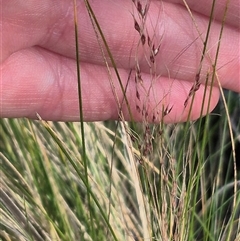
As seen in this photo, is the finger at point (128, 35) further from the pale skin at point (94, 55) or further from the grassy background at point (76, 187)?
the grassy background at point (76, 187)

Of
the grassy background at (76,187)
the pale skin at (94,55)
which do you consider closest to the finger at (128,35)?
the pale skin at (94,55)

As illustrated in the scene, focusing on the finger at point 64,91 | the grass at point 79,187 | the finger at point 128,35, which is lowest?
the grass at point 79,187

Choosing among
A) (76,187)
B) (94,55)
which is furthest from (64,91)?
(76,187)

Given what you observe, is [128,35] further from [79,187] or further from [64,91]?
[79,187]

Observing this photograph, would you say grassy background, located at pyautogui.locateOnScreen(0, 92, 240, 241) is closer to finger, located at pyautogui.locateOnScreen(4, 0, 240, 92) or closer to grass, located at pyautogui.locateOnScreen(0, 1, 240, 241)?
grass, located at pyautogui.locateOnScreen(0, 1, 240, 241)

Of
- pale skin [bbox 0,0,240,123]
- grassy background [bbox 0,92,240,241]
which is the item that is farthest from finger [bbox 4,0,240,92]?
grassy background [bbox 0,92,240,241]

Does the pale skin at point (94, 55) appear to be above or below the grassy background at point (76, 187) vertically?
above

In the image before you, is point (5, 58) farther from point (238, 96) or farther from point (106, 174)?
point (238, 96)

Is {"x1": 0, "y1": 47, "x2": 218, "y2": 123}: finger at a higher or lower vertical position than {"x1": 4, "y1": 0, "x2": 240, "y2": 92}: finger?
lower
